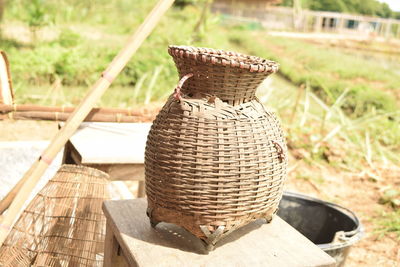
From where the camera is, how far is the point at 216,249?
1366mm

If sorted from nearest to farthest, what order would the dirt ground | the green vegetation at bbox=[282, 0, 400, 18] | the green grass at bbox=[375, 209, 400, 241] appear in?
the dirt ground → the green grass at bbox=[375, 209, 400, 241] → the green vegetation at bbox=[282, 0, 400, 18]

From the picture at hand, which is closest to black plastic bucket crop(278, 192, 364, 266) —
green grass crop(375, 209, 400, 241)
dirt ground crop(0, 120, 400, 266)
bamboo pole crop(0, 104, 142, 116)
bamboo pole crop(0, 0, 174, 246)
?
dirt ground crop(0, 120, 400, 266)

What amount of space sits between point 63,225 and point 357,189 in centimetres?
266

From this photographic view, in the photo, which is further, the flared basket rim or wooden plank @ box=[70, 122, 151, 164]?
wooden plank @ box=[70, 122, 151, 164]

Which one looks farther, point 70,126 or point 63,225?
point 63,225

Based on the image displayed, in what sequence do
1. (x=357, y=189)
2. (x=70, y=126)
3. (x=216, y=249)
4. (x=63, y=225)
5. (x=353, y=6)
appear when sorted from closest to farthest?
(x=216, y=249) < (x=70, y=126) < (x=63, y=225) < (x=357, y=189) < (x=353, y=6)

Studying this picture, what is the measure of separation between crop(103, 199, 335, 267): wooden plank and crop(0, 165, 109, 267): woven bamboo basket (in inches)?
15.0

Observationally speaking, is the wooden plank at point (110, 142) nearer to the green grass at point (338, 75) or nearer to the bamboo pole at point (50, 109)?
the bamboo pole at point (50, 109)

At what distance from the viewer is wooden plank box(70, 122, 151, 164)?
78.8 inches

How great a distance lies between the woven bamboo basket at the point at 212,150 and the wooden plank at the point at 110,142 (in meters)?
0.68

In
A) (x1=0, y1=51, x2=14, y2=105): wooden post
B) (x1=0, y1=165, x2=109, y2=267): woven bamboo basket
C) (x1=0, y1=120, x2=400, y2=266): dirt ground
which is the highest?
(x1=0, y1=51, x2=14, y2=105): wooden post

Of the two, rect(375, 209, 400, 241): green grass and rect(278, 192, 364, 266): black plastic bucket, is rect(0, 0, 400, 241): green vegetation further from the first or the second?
rect(278, 192, 364, 266): black plastic bucket

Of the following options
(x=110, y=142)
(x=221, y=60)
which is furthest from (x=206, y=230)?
(x=110, y=142)

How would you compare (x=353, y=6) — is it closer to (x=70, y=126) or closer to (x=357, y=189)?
(x=357, y=189)
